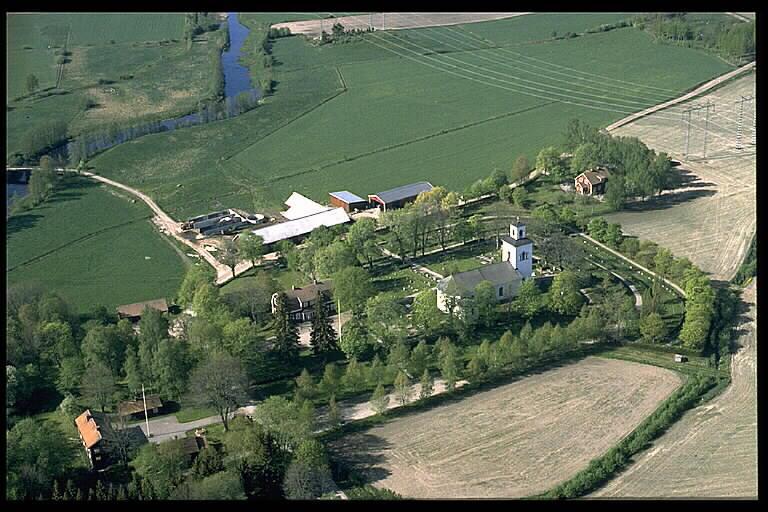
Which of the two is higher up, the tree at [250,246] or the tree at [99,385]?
the tree at [250,246]

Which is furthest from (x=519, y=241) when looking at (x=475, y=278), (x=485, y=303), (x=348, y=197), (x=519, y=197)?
(x=348, y=197)

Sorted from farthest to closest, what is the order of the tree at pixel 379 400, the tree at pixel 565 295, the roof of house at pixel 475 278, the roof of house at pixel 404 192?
the roof of house at pixel 404 192 < the tree at pixel 565 295 < the roof of house at pixel 475 278 < the tree at pixel 379 400

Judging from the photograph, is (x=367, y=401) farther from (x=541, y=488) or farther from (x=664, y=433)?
(x=664, y=433)

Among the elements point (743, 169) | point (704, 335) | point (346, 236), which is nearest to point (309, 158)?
point (346, 236)

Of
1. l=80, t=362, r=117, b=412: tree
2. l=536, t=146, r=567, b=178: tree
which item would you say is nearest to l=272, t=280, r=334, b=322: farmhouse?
l=80, t=362, r=117, b=412: tree

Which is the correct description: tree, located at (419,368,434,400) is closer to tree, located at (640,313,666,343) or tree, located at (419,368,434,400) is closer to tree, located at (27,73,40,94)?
tree, located at (640,313,666,343)

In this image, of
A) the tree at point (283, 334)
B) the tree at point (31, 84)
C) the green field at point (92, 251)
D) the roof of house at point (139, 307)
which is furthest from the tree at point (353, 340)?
the tree at point (31, 84)

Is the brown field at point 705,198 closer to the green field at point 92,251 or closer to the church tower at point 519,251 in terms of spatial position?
the church tower at point 519,251
